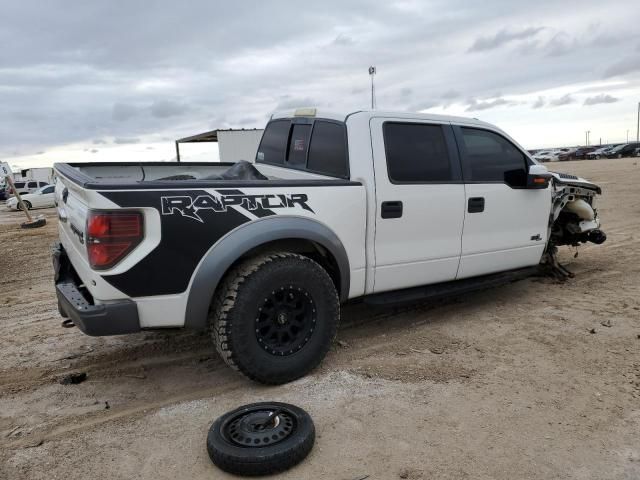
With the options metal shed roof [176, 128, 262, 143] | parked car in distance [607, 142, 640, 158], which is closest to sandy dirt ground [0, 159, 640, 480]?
metal shed roof [176, 128, 262, 143]

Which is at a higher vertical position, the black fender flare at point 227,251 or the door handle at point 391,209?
Answer: the door handle at point 391,209

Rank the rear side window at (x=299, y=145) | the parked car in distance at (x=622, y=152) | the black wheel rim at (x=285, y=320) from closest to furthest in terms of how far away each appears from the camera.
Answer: the black wheel rim at (x=285, y=320) → the rear side window at (x=299, y=145) → the parked car in distance at (x=622, y=152)

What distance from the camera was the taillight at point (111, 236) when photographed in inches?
113

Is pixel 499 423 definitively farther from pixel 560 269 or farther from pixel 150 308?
pixel 560 269

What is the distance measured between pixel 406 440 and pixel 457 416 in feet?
1.38

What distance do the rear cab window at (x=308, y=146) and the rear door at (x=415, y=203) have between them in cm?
28

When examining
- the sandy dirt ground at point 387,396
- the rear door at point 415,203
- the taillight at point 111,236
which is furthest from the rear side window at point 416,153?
the taillight at point 111,236

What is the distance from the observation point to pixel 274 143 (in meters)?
5.10

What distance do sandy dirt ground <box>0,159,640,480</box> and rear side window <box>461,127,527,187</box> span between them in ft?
4.29

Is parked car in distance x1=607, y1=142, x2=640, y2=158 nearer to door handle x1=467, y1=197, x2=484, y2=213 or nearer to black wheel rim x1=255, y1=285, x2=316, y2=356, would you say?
door handle x1=467, y1=197, x2=484, y2=213

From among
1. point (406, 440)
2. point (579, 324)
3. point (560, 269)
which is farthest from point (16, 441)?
point (560, 269)

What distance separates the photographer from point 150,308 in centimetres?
307

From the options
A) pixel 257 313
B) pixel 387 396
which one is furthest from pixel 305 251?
pixel 387 396

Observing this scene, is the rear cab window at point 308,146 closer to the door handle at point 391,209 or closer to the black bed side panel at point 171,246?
the door handle at point 391,209
